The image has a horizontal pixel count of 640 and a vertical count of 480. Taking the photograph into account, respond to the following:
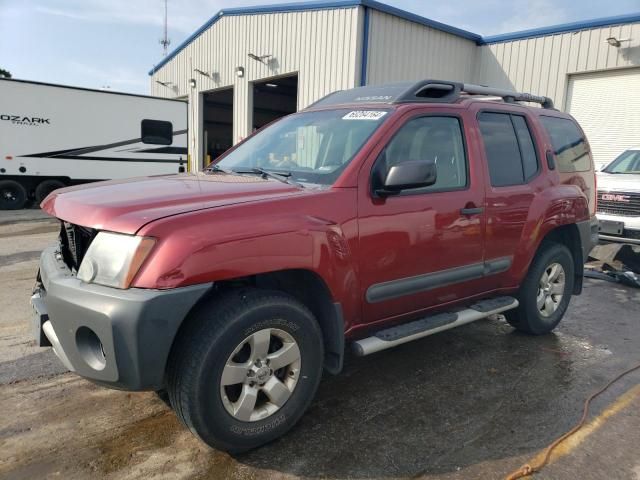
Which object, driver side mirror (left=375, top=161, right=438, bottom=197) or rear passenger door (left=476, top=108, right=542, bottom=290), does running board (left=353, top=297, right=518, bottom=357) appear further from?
driver side mirror (left=375, top=161, right=438, bottom=197)

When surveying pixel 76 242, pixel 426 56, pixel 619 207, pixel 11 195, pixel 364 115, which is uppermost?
pixel 426 56

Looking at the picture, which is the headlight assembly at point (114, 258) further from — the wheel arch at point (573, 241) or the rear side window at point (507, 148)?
the wheel arch at point (573, 241)

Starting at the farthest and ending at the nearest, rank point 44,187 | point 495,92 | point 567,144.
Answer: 1. point 44,187
2. point 567,144
3. point 495,92

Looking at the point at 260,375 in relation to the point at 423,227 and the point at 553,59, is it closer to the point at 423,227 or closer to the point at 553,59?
the point at 423,227

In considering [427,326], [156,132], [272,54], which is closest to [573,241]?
[427,326]

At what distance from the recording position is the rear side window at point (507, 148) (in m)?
3.79

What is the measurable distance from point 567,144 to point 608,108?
9629 millimetres

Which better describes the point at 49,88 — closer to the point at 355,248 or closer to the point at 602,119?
the point at 355,248

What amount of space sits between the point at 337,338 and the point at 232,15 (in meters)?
15.8

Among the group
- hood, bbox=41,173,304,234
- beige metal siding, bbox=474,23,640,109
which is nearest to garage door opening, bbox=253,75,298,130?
beige metal siding, bbox=474,23,640,109

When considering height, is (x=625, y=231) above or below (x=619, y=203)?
below

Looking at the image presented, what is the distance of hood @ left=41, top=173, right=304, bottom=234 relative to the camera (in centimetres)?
234

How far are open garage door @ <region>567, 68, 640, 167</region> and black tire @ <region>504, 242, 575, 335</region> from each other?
8703 mm

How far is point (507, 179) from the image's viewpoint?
388cm
